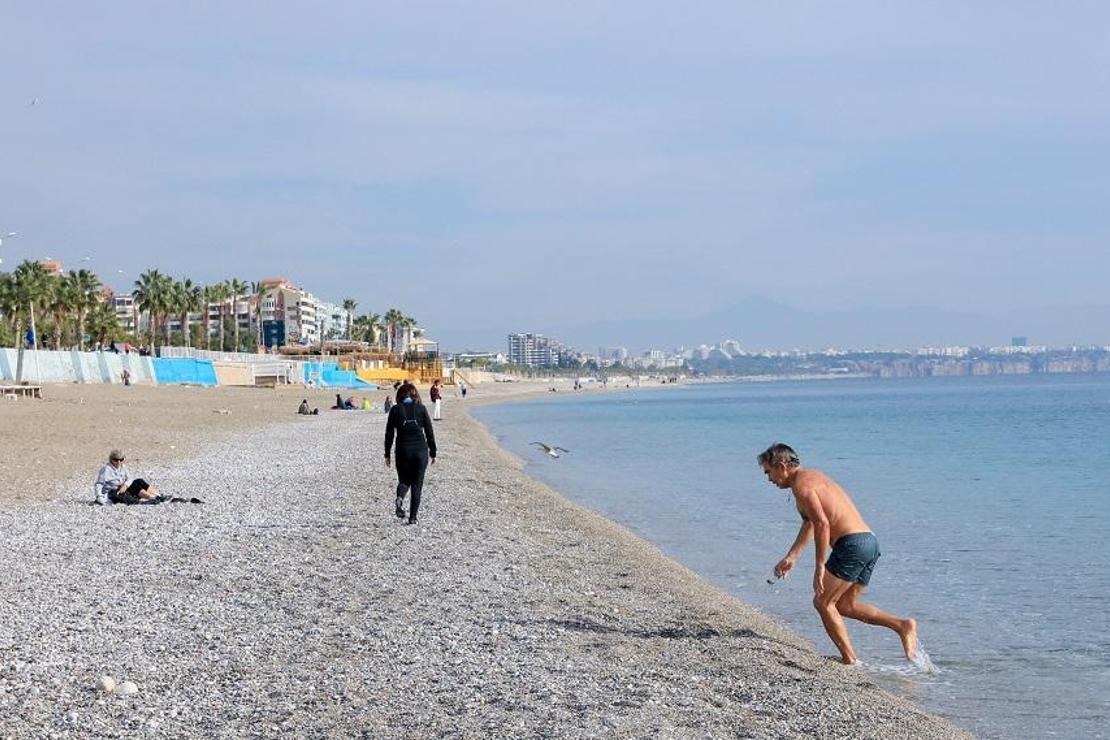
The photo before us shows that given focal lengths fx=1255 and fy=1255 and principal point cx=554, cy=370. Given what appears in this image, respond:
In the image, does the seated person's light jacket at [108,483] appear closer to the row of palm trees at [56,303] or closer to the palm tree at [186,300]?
the row of palm trees at [56,303]

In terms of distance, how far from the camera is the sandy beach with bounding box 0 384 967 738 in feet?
21.2

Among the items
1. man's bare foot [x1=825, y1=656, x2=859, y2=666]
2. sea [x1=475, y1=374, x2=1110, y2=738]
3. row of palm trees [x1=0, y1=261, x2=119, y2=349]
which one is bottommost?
sea [x1=475, y1=374, x2=1110, y2=738]

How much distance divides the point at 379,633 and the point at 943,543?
11.3 m

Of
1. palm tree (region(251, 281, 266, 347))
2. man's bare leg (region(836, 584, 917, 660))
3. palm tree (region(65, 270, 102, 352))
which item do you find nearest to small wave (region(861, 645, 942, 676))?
man's bare leg (region(836, 584, 917, 660))

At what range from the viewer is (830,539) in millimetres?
8375

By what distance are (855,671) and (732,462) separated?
26.1 metres

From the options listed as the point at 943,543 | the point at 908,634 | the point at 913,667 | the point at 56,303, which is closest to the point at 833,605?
the point at 908,634

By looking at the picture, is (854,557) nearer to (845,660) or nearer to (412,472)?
(845,660)

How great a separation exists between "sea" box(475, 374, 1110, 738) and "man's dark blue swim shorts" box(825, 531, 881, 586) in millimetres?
890

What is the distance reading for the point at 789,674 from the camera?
8258mm

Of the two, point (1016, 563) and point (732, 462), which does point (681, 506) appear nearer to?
point (1016, 563)

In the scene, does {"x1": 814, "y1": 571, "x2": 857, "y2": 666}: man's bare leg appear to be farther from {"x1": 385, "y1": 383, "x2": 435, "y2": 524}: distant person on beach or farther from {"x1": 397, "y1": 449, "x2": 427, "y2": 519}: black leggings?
{"x1": 397, "y1": 449, "x2": 427, "y2": 519}: black leggings

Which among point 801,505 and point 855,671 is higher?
point 801,505

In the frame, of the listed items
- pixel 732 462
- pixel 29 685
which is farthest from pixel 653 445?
pixel 29 685
